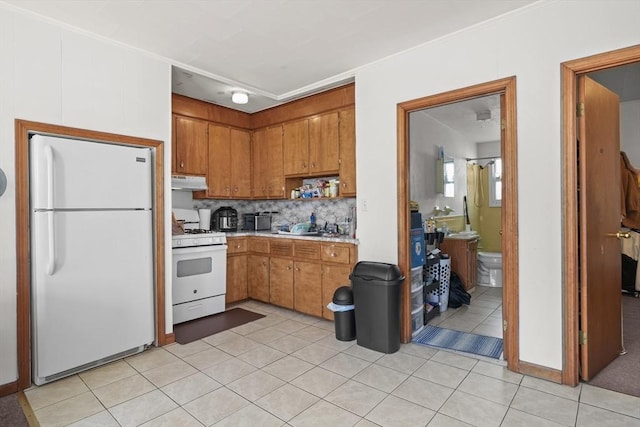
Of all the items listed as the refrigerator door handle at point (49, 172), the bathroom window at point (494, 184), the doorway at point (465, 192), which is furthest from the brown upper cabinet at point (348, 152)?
the bathroom window at point (494, 184)

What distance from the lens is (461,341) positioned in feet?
10.7

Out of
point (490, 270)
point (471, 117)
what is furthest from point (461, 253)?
point (471, 117)

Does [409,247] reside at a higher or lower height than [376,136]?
lower

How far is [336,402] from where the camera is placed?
2271mm

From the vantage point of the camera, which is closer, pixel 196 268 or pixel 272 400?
pixel 272 400

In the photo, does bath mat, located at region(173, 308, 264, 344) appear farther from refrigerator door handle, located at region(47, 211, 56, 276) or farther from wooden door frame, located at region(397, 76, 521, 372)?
wooden door frame, located at region(397, 76, 521, 372)

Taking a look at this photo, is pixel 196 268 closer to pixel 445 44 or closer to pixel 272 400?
pixel 272 400

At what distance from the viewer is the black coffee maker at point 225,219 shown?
4.85 m

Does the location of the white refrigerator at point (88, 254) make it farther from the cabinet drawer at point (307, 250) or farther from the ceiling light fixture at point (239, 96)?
the cabinet drawer at point (307, 250)

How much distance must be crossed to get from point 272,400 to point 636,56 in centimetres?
310

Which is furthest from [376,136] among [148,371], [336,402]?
[148,371]

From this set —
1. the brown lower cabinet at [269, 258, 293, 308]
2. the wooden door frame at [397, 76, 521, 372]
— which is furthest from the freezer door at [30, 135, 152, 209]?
the wooden door frame at [397, 76, 521, 372]

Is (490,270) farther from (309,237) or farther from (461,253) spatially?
(309,237)

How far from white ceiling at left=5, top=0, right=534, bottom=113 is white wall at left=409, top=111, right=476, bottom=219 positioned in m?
1.36
